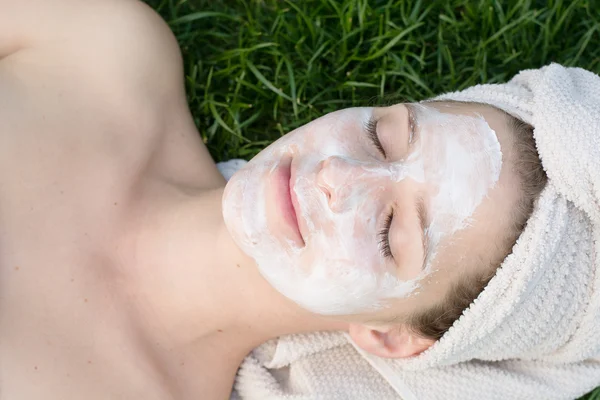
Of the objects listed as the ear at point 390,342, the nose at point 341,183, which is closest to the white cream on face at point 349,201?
the nose at point 341,183

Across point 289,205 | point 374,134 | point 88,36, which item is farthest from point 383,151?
point 88,36

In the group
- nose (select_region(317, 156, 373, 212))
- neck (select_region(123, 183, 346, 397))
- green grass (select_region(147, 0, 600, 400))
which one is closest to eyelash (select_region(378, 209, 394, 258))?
nose (select_region(317, 156, 373, 212))

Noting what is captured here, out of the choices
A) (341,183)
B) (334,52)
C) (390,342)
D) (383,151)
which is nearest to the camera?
(341,183)

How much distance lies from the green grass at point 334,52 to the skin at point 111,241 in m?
0.38

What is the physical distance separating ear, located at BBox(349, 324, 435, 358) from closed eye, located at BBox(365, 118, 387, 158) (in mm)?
582

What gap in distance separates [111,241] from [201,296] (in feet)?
1.19

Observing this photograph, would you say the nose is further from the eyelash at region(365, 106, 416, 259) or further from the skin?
the skin

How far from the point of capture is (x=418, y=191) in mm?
1660

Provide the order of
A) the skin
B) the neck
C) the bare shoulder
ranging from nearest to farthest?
the skin → the neck → the bare shoulder

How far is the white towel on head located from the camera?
170cm

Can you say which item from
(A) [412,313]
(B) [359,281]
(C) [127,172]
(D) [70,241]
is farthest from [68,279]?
(A) [412,313]

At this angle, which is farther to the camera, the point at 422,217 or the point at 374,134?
the point at 374,134

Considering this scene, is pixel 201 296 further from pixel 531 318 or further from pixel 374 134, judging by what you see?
pixel 531 318

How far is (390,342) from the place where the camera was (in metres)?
1.97
